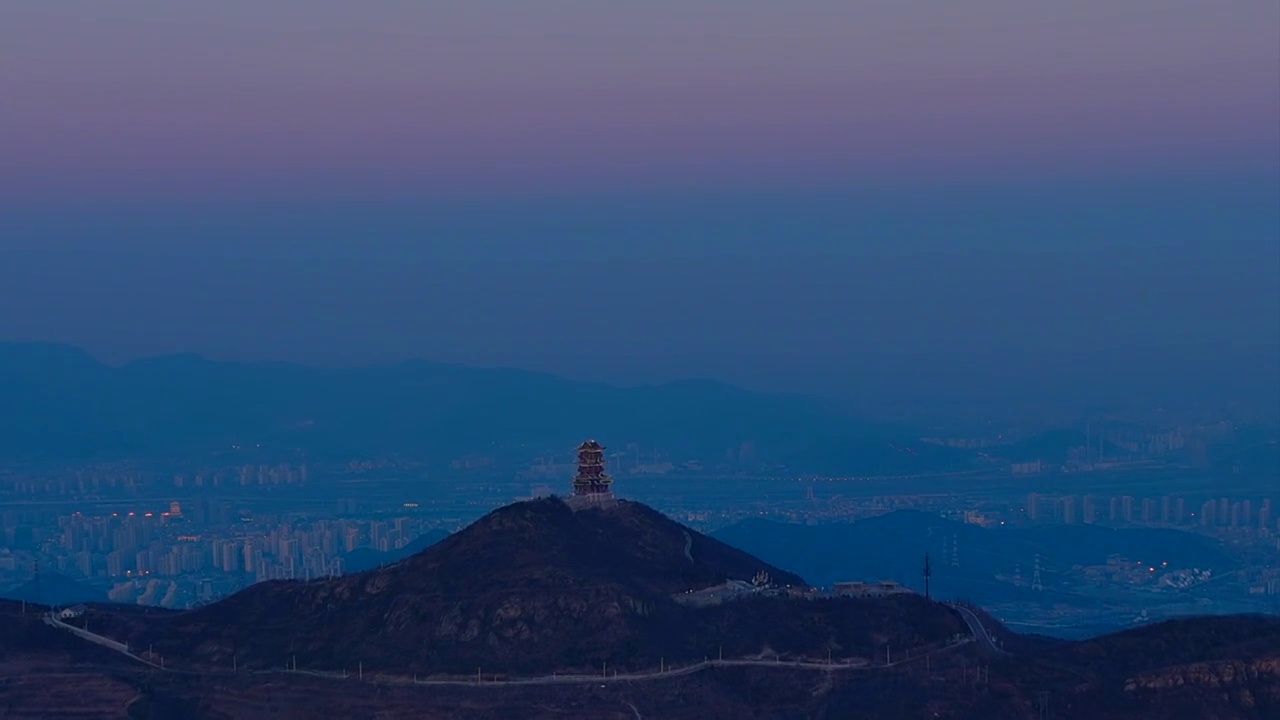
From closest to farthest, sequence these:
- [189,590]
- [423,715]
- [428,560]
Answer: [423,715]
[428,560]
[189,590]

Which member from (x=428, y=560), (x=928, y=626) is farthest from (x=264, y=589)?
(x=928, y=626)

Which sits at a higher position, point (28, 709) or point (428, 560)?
point (428, 560)

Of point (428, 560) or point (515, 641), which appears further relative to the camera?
point (428, 560)

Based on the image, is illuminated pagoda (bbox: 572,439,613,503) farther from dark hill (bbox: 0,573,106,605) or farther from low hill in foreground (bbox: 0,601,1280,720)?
dark hill (bbox: 0,573,106,605)

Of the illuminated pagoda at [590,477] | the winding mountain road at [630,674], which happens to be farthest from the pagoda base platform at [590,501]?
the winding mountain road at [630,674]

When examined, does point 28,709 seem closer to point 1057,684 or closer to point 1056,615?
point 1057,684
